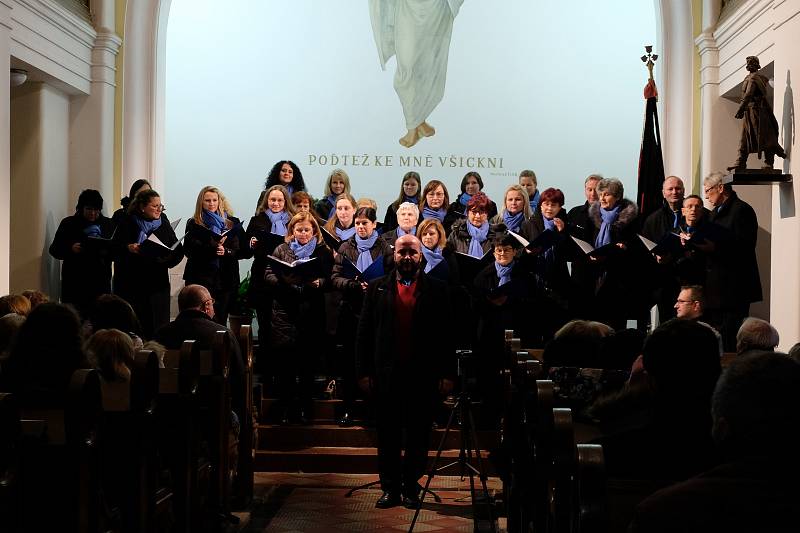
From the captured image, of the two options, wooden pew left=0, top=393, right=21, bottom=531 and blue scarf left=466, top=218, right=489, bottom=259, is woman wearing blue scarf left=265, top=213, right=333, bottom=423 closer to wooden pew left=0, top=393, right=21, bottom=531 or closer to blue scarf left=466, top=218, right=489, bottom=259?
blue scarf left=466, top=218, right=489, bottom=259

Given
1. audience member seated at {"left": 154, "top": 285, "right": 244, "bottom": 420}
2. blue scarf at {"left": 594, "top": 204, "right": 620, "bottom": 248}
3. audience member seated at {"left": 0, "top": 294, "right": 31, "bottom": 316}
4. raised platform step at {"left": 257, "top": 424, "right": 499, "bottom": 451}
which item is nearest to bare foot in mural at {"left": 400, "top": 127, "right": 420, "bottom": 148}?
blue scarf at {"left": 594, "top": 204, "right": 620, "bottom": 248}

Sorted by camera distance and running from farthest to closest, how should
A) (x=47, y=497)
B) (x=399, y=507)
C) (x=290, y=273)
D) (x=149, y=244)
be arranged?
(x=149, y=244) → (x=290, y=273) → (x=399, y=507) → (x=47, y=497)

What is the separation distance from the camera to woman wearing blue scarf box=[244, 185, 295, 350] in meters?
8.18

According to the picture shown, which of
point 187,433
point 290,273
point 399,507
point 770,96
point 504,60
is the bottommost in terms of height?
point 399,507

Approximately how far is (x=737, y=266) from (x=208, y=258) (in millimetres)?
4150

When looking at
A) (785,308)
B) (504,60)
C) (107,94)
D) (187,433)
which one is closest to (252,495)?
(187,433)

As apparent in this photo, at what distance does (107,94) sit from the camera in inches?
436

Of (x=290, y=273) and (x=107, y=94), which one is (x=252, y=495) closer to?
(x=290, y=273)

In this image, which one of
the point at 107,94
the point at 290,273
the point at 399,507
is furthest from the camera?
the point at 107,94

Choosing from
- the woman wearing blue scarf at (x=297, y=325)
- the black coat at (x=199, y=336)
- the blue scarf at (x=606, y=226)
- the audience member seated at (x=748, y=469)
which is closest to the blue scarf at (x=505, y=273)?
the blue scarf at (x=606, y=226)

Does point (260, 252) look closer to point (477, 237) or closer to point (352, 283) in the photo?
point (352, 283)

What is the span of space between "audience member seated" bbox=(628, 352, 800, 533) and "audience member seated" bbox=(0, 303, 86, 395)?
2730 millimetres

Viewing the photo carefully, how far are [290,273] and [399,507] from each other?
1986mm

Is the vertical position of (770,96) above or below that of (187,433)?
above
